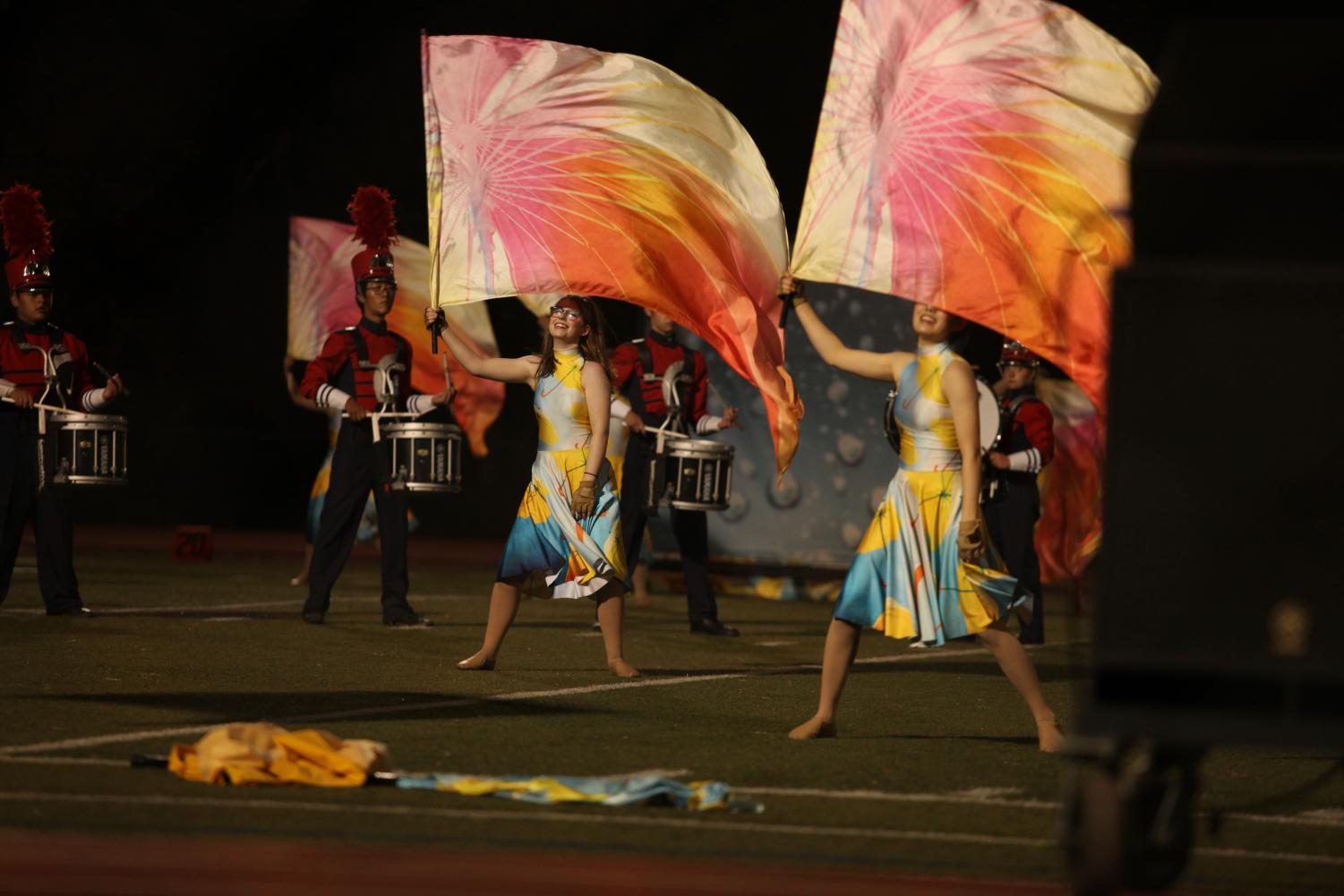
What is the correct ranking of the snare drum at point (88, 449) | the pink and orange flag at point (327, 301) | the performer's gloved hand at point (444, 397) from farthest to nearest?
the pink and orange flag at point (327, 301)
the performer's gloved hand at point (444, 397)
the snare drum at point (88, 449)

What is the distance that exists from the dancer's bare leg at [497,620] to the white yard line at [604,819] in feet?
13.6

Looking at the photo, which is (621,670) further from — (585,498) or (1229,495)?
(1229,495)

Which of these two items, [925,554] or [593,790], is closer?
[593,790]

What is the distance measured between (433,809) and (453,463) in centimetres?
675

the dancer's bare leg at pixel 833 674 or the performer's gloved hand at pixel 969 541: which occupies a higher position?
the performer's gloved hand at pixel 969 541

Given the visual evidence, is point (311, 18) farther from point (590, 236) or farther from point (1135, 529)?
point (1135, 529)

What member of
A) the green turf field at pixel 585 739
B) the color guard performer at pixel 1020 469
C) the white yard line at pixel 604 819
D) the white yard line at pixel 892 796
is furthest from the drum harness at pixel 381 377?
the white yard line at pixel 604 819

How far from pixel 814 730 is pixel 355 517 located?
18.6ft

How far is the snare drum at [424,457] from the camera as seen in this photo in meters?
12.6

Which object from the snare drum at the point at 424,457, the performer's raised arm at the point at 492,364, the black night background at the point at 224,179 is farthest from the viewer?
the black night background at the point at 224,179

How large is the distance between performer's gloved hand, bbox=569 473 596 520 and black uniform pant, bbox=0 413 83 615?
13.3ft

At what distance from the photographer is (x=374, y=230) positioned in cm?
1306

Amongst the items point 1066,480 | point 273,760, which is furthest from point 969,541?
point 1066,480

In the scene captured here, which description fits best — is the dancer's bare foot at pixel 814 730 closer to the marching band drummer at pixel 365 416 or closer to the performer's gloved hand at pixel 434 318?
the performer's gloved hand at pixel 434 318
